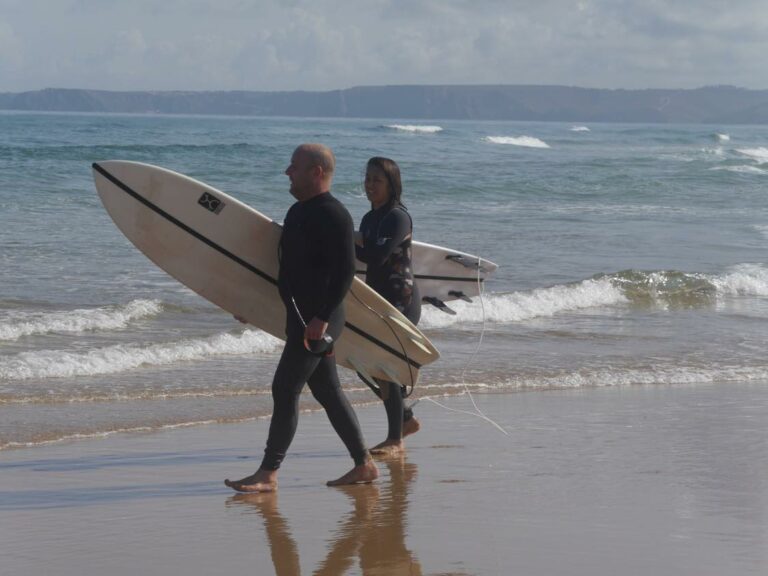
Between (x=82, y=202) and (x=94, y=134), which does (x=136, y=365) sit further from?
(x=94, y=134)

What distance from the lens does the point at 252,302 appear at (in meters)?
5.79

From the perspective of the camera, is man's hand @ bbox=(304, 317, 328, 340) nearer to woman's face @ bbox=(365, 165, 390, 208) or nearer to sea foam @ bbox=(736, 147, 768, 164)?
woman's face @ bbox=(365, 165, 390, 208)

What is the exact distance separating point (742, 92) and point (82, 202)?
14797 cm

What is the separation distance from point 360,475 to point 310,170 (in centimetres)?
142

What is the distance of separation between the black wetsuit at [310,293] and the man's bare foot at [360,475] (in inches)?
10.3

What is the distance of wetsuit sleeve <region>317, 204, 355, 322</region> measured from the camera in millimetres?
4867

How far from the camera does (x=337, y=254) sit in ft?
16.0

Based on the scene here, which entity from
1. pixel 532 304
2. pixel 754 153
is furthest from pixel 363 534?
pixel 754 153

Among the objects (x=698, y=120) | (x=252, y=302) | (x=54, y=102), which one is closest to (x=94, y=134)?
(x=252, y=302)

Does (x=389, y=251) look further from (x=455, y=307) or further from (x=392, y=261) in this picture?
(x=455, y=307)

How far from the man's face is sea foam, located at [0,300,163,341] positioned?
5.74m

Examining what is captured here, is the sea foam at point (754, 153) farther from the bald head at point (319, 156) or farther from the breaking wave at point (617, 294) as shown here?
the bald head at point (319, 156)

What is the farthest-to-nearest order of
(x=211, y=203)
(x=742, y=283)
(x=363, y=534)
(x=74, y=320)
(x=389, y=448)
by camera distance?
(x=742, y=283) < (x=74, y=320) < (x=389, y=448) < (x=211, y=203) < (x=363, y=534)

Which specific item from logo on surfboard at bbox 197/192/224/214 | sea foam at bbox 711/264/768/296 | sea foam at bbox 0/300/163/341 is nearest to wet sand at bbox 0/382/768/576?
logo on surfboard at bbox 197/192/224/214
